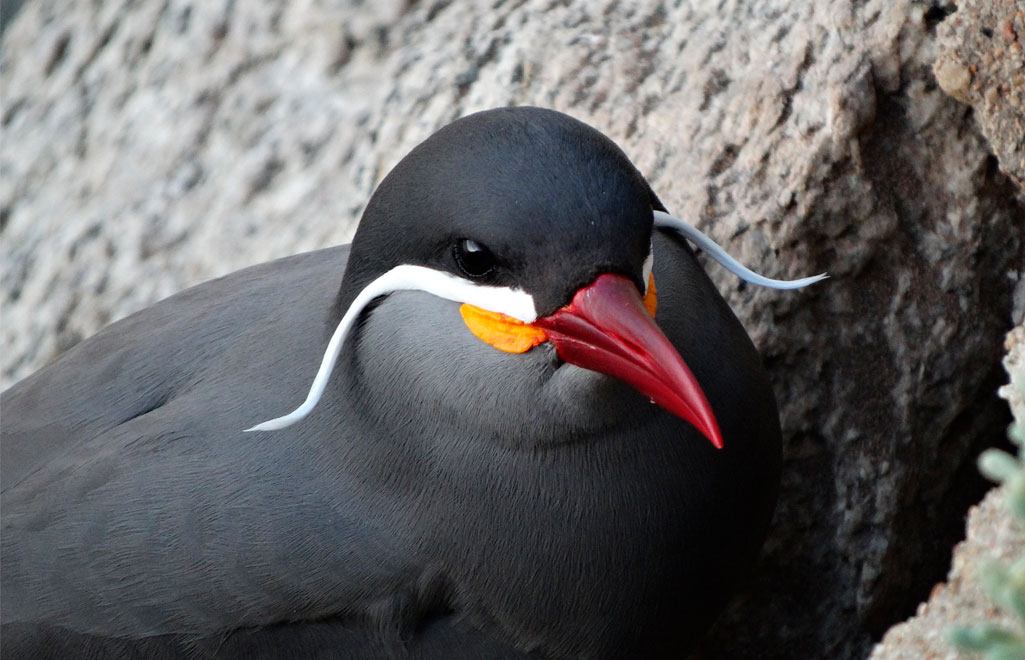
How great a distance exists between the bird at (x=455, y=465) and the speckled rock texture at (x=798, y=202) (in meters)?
0.63

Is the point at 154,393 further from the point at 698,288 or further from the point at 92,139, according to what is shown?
the point at 92,139

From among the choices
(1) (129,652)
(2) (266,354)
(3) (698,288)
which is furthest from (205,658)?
(3) (698,288)

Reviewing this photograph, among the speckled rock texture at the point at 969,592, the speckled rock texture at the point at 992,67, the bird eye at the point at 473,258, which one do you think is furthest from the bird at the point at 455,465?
the speckled rock texture at the point at 992,67

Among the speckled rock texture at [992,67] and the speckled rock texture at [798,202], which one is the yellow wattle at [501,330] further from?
the speckled rock texture at [992,67]

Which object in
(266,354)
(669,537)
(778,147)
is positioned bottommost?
(669,537)

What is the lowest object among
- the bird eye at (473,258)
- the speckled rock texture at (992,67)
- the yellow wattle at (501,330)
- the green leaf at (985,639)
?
the yellow wattle at (501,330)

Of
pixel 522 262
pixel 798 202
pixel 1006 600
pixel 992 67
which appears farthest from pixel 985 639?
pixel 798 202

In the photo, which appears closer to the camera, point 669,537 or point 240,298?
point 669,537

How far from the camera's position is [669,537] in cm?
293

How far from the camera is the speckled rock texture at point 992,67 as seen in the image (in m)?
Answer: 3.13

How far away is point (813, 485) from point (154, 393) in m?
1.91

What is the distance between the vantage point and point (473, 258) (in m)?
2.62

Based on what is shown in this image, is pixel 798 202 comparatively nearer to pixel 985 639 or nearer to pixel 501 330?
pixel 501 330

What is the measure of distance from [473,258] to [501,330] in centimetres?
17
